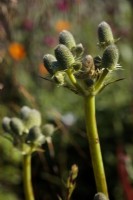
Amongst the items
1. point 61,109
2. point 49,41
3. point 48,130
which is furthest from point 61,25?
point 48,130

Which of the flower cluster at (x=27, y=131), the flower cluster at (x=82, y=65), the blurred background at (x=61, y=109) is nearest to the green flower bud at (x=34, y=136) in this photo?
the flower cluster at (x=27, y=131)

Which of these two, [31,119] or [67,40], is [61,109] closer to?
[31,119]

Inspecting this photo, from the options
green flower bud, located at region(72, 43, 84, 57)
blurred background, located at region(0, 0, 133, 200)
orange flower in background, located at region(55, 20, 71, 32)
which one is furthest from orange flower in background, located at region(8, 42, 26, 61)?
green flower bud, located at region(72, 43, 84, 57)

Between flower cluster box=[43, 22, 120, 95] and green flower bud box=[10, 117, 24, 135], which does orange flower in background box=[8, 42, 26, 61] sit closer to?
green flower bud box=[10, 117, 24, 135]

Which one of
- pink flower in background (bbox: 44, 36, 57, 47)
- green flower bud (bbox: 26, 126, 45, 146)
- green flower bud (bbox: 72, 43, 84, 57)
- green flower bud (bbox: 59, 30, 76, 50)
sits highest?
pink flower in background (bbox: 44, 36, 57, 47)

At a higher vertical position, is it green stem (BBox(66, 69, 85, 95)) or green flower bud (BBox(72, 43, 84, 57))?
green flower bud (BBox(72, 43, 84, 57))

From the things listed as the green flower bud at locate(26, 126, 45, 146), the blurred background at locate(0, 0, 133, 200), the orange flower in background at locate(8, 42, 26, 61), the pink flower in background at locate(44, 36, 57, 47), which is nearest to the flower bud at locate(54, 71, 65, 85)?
the green flower bud at locate(26, 126, 45, 146)

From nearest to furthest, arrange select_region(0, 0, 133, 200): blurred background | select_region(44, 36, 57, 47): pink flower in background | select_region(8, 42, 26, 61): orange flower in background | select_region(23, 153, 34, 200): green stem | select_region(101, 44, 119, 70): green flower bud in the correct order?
select_region(101, 44, 119, 70): green flower bud, select_region(23, 153, 34, 200): green stem, select_region(0, 0, 133, 200): blurred background, select_region(8, 42, 26, 61): orange flower in background, select_region(44, 36, 57, 47): pink flower in background

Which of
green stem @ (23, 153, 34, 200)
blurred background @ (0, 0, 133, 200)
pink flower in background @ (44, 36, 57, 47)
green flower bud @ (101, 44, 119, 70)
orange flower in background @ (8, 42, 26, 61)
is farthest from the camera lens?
pink flower in background @ (44, 36, 57, 47)

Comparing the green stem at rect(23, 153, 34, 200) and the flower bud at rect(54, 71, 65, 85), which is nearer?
the flower bud at rect(54, 71, 65, 85)
